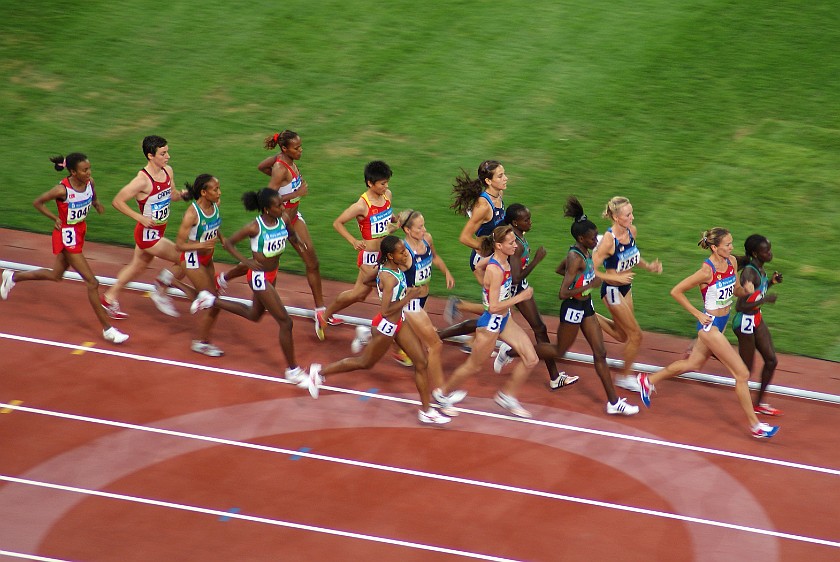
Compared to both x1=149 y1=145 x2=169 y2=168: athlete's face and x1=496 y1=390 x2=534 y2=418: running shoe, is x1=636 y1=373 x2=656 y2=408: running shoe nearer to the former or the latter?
x1=496 y1=390 x2=534 y2=418: running shoe

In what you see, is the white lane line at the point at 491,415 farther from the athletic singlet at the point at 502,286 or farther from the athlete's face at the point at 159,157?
the athlete's face at the point at 159,157

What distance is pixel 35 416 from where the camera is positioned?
11.4 m

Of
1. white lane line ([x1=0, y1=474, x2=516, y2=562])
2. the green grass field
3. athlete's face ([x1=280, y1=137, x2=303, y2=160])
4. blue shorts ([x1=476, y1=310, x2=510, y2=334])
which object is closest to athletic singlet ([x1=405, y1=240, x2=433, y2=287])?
blue shorts ([x1=476, y1=310, x2=510, y2=334])

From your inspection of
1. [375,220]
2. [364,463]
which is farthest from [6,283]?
[364,463]

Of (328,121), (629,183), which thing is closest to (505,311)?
(629,183)

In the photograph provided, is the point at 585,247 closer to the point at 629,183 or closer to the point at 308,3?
the point at 629,183

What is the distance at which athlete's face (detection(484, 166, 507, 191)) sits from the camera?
40.3 feet

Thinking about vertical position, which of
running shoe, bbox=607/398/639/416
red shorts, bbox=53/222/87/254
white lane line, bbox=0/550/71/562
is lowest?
white lane line, bbox=0/550/71/562

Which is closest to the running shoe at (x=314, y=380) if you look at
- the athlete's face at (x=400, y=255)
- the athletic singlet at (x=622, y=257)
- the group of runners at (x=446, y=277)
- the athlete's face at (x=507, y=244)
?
the group of runners at (x=446, y=277)

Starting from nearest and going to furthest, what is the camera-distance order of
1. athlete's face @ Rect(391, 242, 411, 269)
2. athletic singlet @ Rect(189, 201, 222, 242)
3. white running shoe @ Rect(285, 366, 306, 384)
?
1. athlete's face @ Rect(391, 242, 411, 269)
2. white running shoe @ Rect(285, 366, 306, 384)
3. athletic singlet @ Rect(189, 201, 222, 242)

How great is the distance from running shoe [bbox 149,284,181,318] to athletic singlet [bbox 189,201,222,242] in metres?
1.34

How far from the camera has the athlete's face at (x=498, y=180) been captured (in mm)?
12289

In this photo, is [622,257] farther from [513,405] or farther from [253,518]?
[253,518]

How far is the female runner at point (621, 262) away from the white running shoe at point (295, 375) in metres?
3.24
